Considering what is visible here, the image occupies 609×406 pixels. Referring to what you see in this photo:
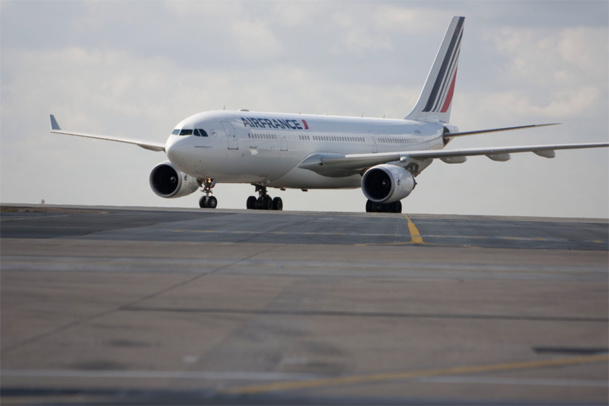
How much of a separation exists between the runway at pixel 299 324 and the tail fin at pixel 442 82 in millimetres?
33285

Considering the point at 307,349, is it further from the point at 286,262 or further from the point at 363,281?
the point at 286,262

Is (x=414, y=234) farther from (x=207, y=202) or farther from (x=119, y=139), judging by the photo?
(x=119, y=139)

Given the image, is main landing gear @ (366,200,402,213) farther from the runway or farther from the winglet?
the runway

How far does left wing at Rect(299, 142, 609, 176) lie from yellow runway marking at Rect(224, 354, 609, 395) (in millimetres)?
28317

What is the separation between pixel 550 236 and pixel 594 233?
6.83ft

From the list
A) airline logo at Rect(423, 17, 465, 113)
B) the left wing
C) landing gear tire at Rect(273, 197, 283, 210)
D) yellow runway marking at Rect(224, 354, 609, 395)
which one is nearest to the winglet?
landing gear tire at Rect(273, 197, 283, 210)

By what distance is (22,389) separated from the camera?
5.29 meters

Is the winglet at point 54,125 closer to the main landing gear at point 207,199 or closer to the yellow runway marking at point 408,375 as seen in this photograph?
the main landing gear at point 207,199

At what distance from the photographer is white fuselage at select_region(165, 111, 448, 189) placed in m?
31.7

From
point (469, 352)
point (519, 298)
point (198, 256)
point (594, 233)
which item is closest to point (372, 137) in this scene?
point (594, 233)

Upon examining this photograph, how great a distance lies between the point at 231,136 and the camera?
3241cm

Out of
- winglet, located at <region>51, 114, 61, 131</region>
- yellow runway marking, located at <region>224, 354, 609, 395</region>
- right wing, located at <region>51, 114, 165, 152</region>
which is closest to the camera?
yellow runway marking, located at <region>224, 354, 609, 395</region>

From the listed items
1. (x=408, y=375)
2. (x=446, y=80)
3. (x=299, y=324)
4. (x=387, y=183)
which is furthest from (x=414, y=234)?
(x=446, y=80)

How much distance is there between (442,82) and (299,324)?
4287 centimetres
